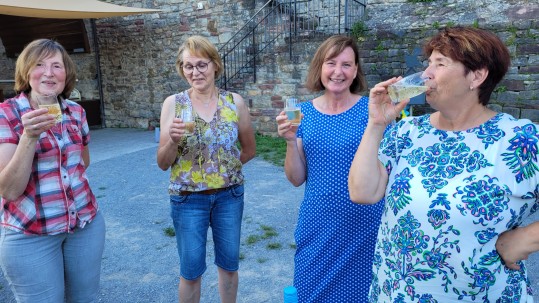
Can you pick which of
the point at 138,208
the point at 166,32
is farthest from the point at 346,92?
the point at 166,32

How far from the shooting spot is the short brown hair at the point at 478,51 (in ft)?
4.45

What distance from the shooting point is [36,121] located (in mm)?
1624

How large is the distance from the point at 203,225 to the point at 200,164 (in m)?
0.35

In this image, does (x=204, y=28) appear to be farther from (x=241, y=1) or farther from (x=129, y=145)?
(x=129, y=145)

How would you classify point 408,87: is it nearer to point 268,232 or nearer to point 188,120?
point 188,120

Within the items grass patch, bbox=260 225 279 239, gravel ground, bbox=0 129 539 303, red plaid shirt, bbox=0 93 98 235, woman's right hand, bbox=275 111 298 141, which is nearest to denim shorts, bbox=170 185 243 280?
red plaid shirt, bbox=0 93 98 235

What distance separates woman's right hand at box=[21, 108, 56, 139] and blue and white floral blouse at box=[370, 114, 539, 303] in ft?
4.56

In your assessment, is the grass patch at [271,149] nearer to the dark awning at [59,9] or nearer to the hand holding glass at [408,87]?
the dark awning at [59,9]

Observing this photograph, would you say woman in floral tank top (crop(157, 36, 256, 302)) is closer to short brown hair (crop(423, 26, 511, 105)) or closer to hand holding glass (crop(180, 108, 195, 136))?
hand holding glass (crop(180, 108, 195, 136))

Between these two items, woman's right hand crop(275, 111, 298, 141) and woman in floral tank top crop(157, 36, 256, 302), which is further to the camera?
woman in floral tank top crop(157, 36, 256, 302)

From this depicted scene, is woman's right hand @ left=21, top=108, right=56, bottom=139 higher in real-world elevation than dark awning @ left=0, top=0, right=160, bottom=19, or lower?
lower

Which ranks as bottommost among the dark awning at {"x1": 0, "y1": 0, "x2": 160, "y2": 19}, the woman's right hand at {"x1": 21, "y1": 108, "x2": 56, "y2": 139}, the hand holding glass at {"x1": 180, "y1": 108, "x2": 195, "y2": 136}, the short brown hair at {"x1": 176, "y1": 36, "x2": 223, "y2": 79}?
the hand holding glass at {"x1": 180, "y1": 108, "x2": 195, "y2": 136}

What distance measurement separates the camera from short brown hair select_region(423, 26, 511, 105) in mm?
1357

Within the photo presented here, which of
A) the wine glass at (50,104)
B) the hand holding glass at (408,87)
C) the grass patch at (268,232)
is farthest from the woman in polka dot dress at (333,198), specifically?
the grass patch at (268,232)
